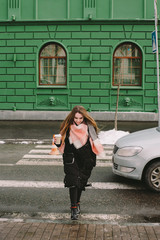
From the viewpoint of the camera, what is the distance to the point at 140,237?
13.2ft

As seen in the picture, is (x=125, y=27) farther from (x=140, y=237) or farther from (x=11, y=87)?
(x=140, y=237)

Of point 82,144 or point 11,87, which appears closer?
point 82,144

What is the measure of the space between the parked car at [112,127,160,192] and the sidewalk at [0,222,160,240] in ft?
6.12

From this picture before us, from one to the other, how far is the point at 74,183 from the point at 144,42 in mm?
13492

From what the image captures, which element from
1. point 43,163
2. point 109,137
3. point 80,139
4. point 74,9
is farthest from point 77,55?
point 80,139

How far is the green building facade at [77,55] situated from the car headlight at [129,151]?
35.3ft

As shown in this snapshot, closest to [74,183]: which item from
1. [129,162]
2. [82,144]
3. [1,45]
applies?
[82,144]

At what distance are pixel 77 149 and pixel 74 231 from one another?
111 cm

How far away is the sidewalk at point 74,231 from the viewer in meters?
4.02

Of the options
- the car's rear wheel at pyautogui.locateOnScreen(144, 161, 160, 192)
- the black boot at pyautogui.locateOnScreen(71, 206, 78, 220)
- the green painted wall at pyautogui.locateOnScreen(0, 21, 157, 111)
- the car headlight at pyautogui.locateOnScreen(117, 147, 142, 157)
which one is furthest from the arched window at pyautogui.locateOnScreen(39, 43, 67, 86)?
the black boot at pyautogui.locateOnScreen(71, 206, 78, 220)

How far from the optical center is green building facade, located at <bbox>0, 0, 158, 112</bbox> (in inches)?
663

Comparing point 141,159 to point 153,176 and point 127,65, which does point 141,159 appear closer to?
point 153,176

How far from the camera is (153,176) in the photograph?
244 inches

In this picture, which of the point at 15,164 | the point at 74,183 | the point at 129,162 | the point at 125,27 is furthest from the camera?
the point at 125,27
